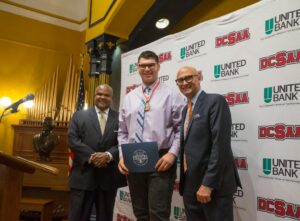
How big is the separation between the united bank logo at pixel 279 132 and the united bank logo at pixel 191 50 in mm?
835

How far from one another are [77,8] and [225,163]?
5.14 meters

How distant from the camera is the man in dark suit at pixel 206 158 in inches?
64.7

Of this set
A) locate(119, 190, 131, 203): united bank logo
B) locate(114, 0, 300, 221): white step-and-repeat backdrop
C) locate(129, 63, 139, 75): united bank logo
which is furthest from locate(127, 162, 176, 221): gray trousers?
locate(129, 63, 139, 75): united bank logo

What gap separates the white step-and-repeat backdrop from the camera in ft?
6.10

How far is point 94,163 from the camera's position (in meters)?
2.43

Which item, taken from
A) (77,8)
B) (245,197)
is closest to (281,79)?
(245,197)

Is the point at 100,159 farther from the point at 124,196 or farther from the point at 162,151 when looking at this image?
the point at 124,196

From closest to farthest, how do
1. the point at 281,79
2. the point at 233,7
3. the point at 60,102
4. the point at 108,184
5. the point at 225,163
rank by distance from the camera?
the point at 225,163, the point at 281,79, the point at 108,184, the point at 233,7, the point at 60,102

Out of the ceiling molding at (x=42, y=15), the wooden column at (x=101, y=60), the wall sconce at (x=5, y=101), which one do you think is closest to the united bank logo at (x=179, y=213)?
the wooden column at (x=101, y=60)

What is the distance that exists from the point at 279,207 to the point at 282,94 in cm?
69

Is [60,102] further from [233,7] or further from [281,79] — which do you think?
[281,79]

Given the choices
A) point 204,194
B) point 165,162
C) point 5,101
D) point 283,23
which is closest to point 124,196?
point 165,162

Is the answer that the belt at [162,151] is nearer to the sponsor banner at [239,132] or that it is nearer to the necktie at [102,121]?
the sponsor banner at [239,132]

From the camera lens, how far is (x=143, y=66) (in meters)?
2.11
